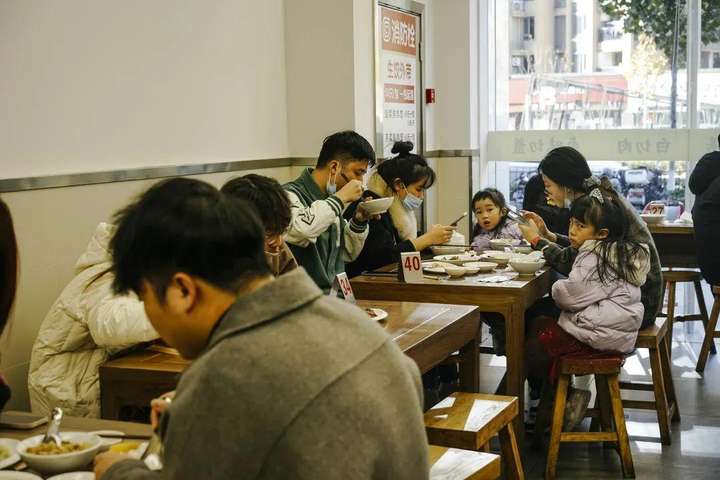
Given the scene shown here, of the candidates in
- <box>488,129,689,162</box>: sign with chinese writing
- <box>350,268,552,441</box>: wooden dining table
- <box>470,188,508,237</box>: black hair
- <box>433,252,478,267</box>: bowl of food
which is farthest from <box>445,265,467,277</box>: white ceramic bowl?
<box>488,129,689,162</box>: sign with chinese writing

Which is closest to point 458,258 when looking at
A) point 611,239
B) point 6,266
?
point 611,239

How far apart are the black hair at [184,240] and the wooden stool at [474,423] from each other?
178cm

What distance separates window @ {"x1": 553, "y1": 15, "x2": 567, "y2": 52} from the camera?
7031 mm

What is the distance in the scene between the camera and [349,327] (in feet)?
4.25

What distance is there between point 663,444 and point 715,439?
269 millimetres

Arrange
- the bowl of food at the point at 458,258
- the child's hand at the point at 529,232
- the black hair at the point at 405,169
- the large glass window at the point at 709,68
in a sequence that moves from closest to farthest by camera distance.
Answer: the bowl of food at the point at 458,258 → the child's hand at the point at 529,232 → the black hair at the point at 405,169 → the large glass window at the point at 709,68

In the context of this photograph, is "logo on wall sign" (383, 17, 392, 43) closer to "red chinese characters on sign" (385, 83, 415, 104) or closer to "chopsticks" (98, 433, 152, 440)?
"red chinese characters on sign" (385, 83, 415, 104)

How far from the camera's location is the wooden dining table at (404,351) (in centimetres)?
260

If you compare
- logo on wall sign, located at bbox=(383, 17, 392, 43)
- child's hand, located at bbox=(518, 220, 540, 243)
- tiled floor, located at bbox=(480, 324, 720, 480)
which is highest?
logo on wall sign, located at bbox=(383, 17, 392, 43)

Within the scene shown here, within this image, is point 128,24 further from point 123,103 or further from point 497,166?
point 497,166

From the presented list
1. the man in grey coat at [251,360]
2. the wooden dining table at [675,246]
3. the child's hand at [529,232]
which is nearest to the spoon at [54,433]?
the man in grey coat at [251,360]

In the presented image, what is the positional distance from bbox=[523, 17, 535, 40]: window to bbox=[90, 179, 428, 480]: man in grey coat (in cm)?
616

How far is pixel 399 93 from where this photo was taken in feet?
19.8

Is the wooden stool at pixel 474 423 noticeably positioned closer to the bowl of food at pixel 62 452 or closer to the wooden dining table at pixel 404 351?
the wooden dining table at pixel 404 351
